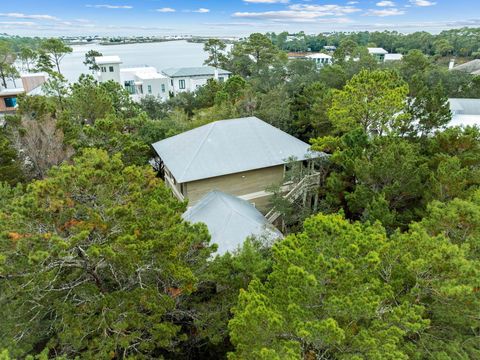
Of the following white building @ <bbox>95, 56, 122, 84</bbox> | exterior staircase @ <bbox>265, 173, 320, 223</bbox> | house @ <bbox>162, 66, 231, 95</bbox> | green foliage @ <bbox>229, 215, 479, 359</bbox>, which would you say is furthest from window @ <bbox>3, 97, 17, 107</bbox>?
green foliage @ <bbox>229, 215, 479, 359</bbox>

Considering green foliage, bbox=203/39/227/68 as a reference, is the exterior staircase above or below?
below

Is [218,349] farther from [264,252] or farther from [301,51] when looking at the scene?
[301,51]

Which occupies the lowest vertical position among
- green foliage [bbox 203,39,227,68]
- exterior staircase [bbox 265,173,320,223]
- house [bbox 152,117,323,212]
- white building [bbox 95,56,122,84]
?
exterior staircase [bbox 265,173,320,223]

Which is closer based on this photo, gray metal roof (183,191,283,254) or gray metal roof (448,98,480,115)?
gray metal roof (183,191,283,254)

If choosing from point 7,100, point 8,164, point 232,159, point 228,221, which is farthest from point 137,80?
point 228,221

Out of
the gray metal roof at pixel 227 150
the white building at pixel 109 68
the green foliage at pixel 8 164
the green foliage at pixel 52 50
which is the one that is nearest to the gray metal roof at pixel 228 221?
the gray metal roof at pixel 227 150

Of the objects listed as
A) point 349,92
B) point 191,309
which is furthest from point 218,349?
point 349,92

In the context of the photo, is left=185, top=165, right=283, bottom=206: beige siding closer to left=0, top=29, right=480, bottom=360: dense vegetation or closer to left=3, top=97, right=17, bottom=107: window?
left=0, top=29, right=480, bottom=360: dense vegetation

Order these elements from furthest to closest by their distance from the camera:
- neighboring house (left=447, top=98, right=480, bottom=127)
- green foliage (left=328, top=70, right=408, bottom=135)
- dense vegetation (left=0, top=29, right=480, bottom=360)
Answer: neighboring house (left=447, top=98, right=480, bottom=127) < green foliage (left=328, top=70, right=408, bottom=135) < dense vegetation (left=0, top=29, right=480, bottom=360)
